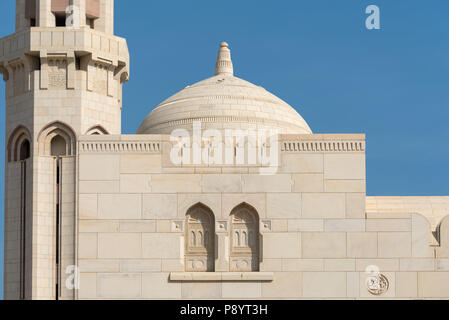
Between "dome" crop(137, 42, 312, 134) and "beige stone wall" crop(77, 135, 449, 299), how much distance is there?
1125 centimetres

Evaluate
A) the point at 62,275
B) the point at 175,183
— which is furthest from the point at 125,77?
the point at 62,275

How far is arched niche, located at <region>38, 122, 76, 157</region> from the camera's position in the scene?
3966 centimetres

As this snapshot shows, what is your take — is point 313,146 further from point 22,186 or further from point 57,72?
point 22,186

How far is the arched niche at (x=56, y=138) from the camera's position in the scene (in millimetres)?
39656

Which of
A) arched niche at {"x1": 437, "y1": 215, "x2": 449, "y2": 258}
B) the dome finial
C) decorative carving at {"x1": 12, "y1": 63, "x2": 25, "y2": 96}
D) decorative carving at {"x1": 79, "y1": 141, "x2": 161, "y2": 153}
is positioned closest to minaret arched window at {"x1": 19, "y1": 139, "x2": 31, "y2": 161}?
decorative carving at {"x1": 12, "y1": 63, "x2": 25, "y2": 96}

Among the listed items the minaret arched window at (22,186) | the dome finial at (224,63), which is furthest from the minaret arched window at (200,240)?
the dome finial at (224,63)

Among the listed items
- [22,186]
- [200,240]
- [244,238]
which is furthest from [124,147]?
[244,238]

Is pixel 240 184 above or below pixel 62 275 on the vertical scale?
above

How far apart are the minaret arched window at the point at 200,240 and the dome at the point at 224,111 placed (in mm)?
11428

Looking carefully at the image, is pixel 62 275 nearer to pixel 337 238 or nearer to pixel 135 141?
pixel 135 141

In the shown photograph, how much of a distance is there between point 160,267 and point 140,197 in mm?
2438

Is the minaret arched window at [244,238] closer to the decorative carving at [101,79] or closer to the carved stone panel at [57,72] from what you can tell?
the decorative carving at [101,79]

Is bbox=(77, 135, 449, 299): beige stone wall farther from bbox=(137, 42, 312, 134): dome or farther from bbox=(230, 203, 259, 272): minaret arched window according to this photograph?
bbox=(137, 42, 312, 134): dome

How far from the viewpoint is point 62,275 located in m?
38.7
